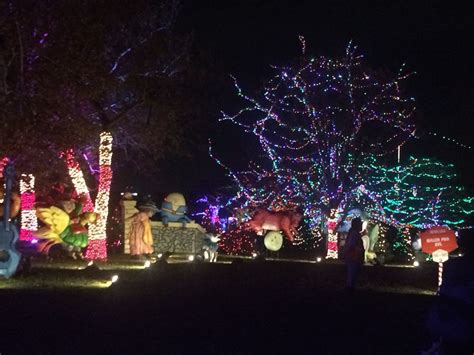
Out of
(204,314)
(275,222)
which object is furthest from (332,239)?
(204,314)

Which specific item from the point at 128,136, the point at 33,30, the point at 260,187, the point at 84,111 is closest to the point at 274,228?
the point at 260,187

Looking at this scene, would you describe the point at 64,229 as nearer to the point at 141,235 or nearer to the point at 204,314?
the point at 141,235

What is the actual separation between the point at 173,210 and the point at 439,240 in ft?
43.3

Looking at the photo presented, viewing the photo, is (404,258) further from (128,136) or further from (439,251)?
(439,251)

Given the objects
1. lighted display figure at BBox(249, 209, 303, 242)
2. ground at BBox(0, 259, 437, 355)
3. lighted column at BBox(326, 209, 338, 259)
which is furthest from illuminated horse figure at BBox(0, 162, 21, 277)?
lighted column at BBox(326, 209, 338, 259)

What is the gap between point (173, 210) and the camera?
32438 millimetres

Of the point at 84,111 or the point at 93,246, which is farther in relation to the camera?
the point at 93,246

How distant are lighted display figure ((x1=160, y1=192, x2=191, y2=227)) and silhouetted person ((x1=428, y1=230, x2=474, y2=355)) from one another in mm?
24592

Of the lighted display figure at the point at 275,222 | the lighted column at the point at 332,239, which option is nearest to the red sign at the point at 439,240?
the lighted display figure at the point at 275,222

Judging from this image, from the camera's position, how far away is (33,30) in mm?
19125

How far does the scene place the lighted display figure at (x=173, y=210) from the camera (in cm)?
3231

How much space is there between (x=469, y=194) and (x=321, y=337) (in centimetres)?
3767

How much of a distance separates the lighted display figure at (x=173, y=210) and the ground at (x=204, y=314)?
1029 cm

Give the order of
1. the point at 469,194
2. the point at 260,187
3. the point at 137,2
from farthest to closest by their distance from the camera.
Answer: the point at 469,194, the point at 260,187, the point at 137,2
